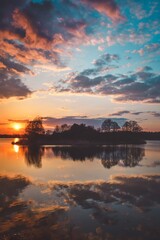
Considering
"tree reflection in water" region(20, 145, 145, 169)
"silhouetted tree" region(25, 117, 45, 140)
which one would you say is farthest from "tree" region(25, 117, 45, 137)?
"tree reflection in water" region(20, 145, 145, 169)

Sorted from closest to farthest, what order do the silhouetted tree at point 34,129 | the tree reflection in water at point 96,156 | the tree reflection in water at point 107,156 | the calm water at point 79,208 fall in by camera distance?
the calm water at point 79,208 < the tree reflection in water at point 96,156 < the tree reflection in water at point 107,156 < the silhouetted tree at point 34,129

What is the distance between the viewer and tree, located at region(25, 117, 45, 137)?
11138cm

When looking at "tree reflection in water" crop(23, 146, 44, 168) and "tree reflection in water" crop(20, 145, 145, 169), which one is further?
"tree reflection in water" crop(20, 145, 145, 169)

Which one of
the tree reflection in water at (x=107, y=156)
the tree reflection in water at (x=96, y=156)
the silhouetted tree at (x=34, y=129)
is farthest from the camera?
the silhouetted tree at (x=34, y=129)

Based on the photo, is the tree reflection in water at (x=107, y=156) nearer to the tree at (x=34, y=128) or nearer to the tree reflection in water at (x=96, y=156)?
the tree reflection in water at (x=96, y=156)

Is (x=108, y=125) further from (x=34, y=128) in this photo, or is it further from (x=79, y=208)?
(x=79, y=208)

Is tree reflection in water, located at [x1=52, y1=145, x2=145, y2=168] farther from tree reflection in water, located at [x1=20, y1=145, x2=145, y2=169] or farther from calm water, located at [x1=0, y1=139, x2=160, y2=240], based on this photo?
calm water, located at [x1=0, y1=139, x2=160, y2=240]

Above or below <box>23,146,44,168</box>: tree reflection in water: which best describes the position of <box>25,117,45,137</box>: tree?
above

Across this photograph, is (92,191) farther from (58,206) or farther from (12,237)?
(12,237)

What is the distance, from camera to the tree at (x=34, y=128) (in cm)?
11138

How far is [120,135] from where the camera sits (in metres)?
131

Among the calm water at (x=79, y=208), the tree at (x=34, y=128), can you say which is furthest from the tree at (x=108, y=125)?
the calm water at (x=79, y=208)

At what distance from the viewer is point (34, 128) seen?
112m

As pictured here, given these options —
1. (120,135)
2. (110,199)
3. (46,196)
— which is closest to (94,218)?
(110,199)
